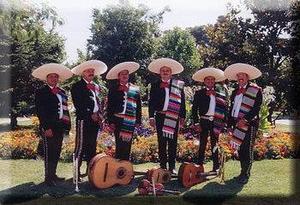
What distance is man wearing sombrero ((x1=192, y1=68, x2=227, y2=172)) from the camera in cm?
872

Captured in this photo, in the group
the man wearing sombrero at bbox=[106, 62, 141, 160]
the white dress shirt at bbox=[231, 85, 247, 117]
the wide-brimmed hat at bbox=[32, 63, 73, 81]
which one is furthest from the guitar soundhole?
the white dress shirt at bbox=[231, 85, 247, 117]

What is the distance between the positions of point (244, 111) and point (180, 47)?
108ft

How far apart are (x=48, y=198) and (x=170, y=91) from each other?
2740 mm

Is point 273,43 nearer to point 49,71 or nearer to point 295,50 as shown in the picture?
point 295,50

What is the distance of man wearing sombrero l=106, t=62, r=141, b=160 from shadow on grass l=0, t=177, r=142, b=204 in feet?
2.40

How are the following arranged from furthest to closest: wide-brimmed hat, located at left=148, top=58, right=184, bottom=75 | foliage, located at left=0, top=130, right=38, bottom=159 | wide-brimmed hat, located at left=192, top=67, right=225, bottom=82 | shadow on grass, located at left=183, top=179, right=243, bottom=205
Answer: foliage, located at left=0, top=130, right=38, bottom=159, wide-brimmed hat, located at left=192, top=67, right=225, bottom=82, wide-brimmed hat, located at left=148, top=58, right=184, bottom=75, shadow on grass, located at left=183, top=179, right=243, bottom=205

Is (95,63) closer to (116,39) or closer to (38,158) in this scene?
(38,158)

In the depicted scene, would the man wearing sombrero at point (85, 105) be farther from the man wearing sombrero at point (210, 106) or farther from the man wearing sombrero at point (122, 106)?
the man wearing sombrero at point (210, 106)

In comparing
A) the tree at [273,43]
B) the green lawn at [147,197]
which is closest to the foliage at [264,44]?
the tree at [273,43]

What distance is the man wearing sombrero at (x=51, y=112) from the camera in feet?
26.0

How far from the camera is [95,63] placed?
26.8 feet

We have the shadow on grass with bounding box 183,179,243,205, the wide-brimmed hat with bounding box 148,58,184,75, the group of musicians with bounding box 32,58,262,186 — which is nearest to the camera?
the shadow on grass with bounding box 183,179,243,205

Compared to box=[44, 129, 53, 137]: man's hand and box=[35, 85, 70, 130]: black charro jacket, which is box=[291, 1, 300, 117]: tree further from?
box=[44, 129, 53, 137]: man's hand

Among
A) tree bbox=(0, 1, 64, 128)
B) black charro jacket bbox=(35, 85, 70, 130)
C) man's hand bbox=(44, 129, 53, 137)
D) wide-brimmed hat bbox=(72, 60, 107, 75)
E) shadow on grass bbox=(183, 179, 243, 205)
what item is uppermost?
tree bbox=(0, 1, 64, 128)
